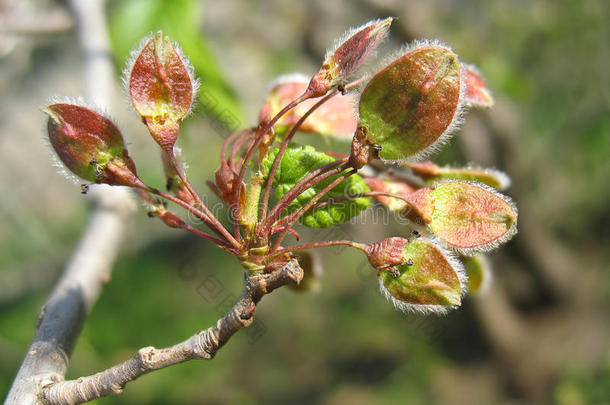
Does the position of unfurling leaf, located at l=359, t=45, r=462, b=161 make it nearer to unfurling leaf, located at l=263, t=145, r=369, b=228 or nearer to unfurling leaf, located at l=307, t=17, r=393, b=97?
unfurling leaf, located at l=307, t=17, r=393, b=97

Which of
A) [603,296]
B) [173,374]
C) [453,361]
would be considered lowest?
[173,374]

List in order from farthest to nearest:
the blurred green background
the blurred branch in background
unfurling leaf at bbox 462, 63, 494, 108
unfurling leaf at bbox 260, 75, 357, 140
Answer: the blurred green background → unfurling leaf at bbox 260, 75, 357, 140 → unfurling leaf at bbox 462, 63, 494, 108 → the blurred branch in background

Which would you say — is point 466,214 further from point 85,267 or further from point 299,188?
point 85,267

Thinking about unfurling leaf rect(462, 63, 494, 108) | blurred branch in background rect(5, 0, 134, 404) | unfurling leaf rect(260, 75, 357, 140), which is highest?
unfurling leaf rect(462, 63, 494, 108)

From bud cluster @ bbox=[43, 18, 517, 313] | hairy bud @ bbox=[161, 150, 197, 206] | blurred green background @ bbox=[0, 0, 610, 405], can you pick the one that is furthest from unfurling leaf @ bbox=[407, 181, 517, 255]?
blurred green background @ bbox=[0, 0, 610, 405]

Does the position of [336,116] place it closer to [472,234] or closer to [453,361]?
[472,234]

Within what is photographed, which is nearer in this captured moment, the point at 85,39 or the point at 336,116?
the point at 336,116

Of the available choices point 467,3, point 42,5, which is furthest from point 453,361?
point 42,5
